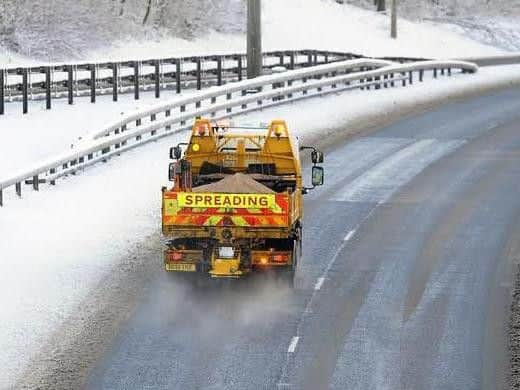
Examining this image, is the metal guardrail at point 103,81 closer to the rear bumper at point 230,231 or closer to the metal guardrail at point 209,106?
the metal guardrail at point 209,106

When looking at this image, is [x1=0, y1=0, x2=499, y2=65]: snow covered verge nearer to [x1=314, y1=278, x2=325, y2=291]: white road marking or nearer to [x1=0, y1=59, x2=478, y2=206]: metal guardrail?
[x1=0, y1=59, x2=478, y2=206]: metal guardrail

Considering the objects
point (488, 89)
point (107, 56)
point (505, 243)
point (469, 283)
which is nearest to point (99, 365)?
point (469, 283)

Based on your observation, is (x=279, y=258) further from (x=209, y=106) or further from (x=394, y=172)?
(x=209, y=106)

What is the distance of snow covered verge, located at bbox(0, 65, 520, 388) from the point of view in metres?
16.9

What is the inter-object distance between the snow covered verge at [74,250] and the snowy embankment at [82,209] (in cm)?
2

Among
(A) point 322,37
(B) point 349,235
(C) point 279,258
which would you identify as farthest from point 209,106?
(A) point 322,37

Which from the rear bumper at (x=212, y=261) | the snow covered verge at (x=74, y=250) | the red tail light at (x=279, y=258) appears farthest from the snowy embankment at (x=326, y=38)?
the red tail light at (x=279, y=258)

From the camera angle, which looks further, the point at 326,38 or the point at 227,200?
the point at 326,38

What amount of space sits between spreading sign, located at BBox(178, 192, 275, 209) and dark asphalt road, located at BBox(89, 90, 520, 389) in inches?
48.0

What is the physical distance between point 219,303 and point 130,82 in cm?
2553

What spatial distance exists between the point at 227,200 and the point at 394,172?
11.3 meters

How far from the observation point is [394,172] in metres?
29.5

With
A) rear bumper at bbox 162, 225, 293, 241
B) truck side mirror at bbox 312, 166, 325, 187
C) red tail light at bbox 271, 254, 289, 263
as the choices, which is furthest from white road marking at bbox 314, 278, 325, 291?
truck side mirror at bbox 312, 166, 325, 187

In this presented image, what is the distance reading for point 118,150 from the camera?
2970 cm
